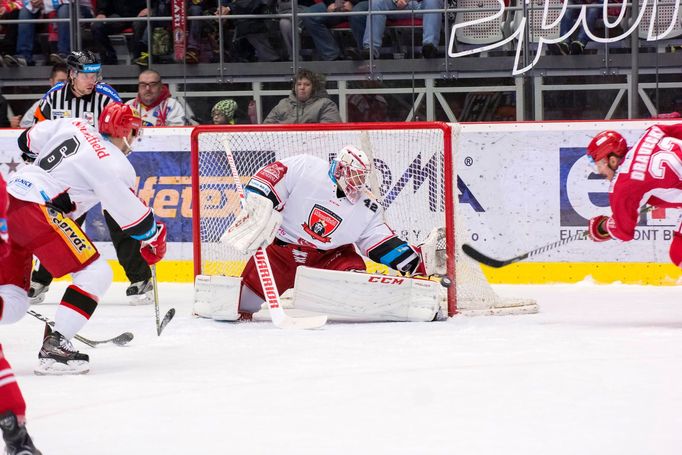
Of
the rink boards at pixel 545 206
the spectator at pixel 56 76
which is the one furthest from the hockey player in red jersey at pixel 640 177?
the spectator at pixel 56 76

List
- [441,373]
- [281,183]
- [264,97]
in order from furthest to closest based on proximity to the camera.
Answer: [264,97] < [281,183] < [441,373]

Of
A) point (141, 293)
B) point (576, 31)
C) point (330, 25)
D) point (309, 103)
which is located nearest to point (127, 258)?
point (141, 293)

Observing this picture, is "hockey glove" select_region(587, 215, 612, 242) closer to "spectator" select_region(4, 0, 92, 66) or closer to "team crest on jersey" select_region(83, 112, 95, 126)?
"team crest on jersey" select_region(83, 112, 95, 126)

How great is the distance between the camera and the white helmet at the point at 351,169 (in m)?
5.10

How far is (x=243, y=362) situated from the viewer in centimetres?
422

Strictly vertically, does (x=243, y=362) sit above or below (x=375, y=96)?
below

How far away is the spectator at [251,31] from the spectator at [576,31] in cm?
164

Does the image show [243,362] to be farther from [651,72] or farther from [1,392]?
[651,72]

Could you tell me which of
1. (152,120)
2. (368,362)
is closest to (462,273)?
(368,362)

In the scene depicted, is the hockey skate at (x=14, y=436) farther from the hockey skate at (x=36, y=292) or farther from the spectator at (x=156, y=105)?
the spectator at (x=156, y=105)

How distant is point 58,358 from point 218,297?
139 cm

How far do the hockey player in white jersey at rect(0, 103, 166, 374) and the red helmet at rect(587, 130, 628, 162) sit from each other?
1813mm

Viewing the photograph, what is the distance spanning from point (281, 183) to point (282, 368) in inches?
51.4

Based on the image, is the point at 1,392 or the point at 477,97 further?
the point at 477,97
